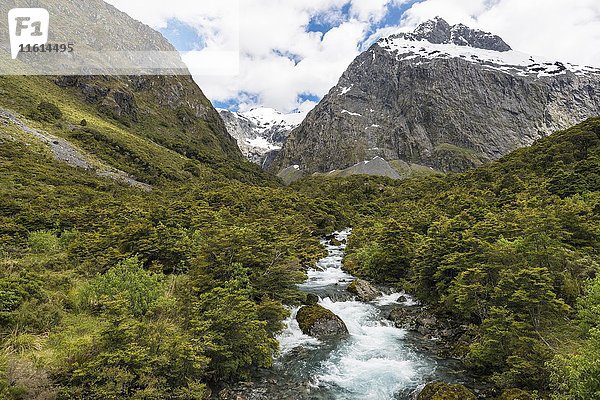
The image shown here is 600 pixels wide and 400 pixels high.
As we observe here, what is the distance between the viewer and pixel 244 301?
47.1 ft

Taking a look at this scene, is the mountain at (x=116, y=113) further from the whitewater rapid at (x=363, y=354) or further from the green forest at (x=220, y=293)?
the whitewater rapid at (x=363, y=354)

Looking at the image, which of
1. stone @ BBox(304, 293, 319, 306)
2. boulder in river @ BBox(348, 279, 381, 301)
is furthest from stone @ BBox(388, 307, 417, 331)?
stone @ BBox(304, 293, 319, 306)

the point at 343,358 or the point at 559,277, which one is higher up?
the point at 559,277

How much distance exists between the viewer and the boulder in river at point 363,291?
26.1 metres

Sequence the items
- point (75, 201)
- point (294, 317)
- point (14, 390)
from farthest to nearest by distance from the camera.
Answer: point (75, 201) → point (294, 317) → point (14, 390)

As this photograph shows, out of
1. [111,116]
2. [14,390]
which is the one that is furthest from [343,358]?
[111,116]

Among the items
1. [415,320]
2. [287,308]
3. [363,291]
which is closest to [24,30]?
[287,308]

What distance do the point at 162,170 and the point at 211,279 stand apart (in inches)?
2845

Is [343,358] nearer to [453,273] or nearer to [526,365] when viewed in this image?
[526,365]

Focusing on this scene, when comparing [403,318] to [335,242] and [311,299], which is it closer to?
[311,299]

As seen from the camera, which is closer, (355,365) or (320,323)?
(355,365)

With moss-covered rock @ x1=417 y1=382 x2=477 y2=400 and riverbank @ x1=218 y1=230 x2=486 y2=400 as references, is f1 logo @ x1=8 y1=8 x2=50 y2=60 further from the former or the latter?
moss-covered rock @ x1=417 y1=382 x2=477 y2=400

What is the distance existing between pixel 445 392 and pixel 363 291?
1406cm

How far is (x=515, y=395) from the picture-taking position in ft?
39.2
